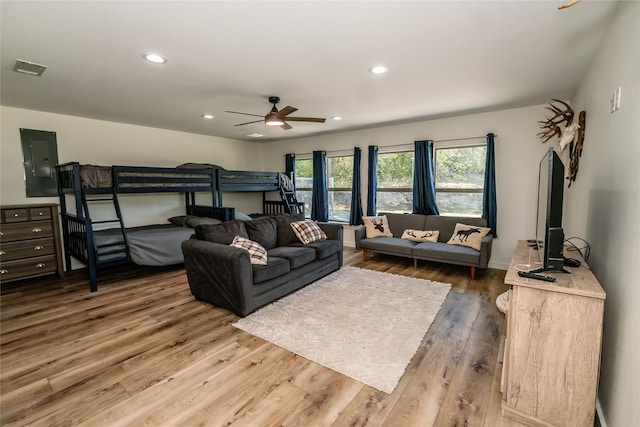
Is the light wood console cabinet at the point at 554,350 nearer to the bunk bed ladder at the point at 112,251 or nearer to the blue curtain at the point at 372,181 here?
the blue curtain at the point at 372,181

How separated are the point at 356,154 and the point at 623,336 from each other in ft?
15.7

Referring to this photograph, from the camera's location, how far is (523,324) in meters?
1.62

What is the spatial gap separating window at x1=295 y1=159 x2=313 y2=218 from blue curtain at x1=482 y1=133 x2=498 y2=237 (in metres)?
3.73

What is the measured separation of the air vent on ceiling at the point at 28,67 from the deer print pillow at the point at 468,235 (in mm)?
5242

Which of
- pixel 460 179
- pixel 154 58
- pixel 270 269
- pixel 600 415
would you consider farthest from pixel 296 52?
pixel 460 179

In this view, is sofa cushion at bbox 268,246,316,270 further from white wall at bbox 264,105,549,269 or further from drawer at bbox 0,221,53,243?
drawer at bbox 0,221,53,243

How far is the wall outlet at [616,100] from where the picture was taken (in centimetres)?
177

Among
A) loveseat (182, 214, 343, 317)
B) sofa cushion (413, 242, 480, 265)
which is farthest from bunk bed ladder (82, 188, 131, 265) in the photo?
sofa cushion (413, 242, 480, 265)

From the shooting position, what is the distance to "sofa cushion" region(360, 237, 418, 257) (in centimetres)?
456

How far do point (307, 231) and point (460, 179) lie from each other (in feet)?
9.12

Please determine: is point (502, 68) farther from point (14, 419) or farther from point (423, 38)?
point (14, 419)

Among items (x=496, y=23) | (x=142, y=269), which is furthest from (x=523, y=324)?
(x=142, y=269)

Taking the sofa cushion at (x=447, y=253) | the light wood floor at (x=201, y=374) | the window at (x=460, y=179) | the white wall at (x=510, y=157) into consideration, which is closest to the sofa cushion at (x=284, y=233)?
the light wood floor at (x=201, y=374)

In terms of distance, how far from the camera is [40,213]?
158 inches
